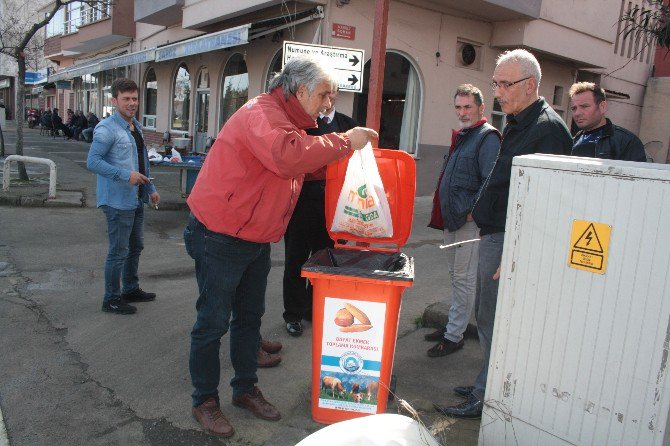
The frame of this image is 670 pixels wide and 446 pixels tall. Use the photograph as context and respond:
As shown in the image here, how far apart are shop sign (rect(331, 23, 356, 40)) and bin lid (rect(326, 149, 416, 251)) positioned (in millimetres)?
7013

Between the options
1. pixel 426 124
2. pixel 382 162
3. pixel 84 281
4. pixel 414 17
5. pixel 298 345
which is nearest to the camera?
pixel 382 162

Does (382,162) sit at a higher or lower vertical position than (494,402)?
higher

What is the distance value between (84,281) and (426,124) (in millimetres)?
7817

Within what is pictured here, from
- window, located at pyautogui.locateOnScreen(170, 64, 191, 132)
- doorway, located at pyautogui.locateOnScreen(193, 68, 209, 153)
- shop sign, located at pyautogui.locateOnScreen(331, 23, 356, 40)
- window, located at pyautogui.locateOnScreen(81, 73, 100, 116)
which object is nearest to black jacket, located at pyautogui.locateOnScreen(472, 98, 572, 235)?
shop sign, located at pyautogui.locateOnScreen(331, 23, 356, 40)

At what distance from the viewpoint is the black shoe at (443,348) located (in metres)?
4.04

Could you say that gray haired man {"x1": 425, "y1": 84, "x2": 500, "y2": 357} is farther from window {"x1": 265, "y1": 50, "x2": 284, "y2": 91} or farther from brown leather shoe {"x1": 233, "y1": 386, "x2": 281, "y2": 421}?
window {"x1": 265, "y1": 50, "x2": 284, "y2": 91}

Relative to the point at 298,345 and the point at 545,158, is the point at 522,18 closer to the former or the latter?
the point at 298,345

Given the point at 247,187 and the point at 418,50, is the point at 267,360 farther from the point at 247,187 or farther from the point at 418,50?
the point at 418,50

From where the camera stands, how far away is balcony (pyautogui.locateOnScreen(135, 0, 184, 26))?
1414 centimetres

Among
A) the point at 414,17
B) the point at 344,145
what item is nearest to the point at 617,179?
the point at 344,145

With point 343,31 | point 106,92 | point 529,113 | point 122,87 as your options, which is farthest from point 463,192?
point 106,92

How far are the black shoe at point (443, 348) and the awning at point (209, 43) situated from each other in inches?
291

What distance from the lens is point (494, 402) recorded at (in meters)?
2.26

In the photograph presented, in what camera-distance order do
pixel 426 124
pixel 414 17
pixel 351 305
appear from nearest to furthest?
pixel 351 305, pixel 414 17, pixel 426 124
